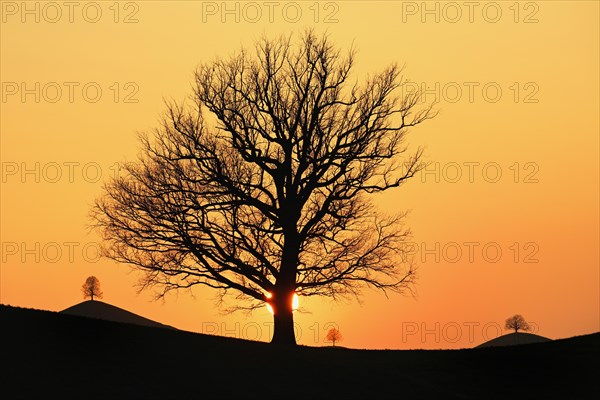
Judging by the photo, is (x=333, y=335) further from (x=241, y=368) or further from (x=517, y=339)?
(x=241, y=368)

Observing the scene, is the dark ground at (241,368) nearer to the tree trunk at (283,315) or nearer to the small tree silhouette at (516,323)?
the tree trunk at (283,315)

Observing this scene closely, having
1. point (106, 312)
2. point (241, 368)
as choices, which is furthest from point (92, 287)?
point (241, 368)

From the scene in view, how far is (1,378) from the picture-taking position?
1165 inches

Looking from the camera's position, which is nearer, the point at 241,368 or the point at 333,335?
the point at 241,368

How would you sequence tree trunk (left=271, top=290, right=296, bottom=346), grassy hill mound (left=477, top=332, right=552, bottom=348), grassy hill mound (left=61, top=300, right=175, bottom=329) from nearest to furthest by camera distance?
1. tree trunk (left=271, top=290, right=296, bottom=346)
2. grassy hill mound (left=61, top=300, right=175, bottom=329)
3. grassy hill mound (left=477, top=332, right=552, bottom=348)

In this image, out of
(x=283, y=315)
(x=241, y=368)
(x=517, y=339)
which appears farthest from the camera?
(x=517, y=339)

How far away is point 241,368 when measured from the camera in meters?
34.0

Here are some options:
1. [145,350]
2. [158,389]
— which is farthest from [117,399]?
[145,350]

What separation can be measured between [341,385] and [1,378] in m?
11.1

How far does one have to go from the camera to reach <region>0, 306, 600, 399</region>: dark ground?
99.7 feet

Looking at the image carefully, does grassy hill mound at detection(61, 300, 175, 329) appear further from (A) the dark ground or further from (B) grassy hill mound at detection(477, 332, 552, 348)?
(A) the dark ground

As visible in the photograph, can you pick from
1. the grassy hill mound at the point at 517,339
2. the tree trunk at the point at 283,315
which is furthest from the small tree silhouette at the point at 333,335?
the tree trunk at the point at 283,315

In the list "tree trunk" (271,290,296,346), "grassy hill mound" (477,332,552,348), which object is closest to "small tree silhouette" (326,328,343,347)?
"grassy hill mound" (477,332,552,348)

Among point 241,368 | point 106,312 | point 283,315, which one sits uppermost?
point 106,312
